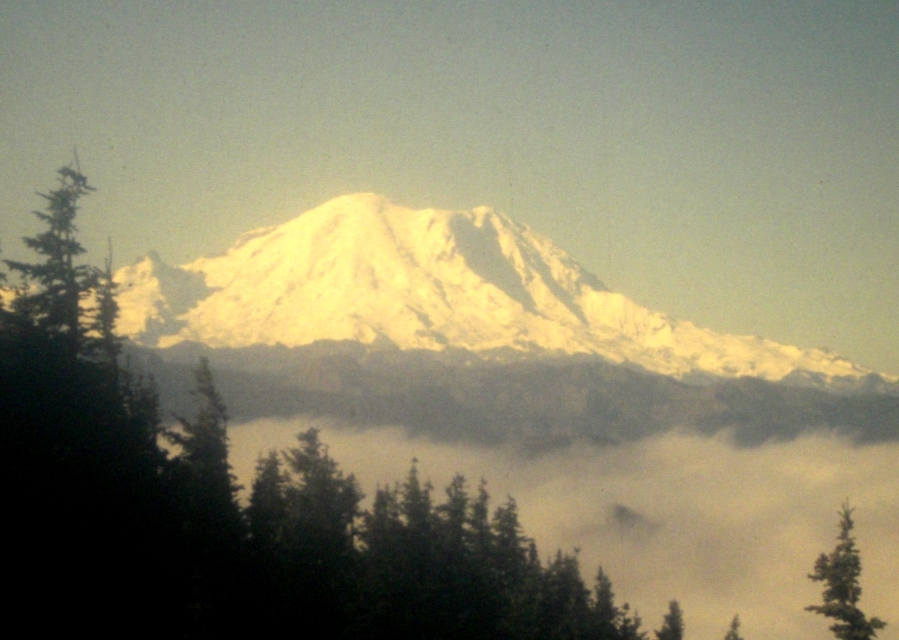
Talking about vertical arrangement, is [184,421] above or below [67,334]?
below

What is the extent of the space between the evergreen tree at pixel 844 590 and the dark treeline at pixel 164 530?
169 millimetres

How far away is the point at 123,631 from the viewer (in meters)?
24.9

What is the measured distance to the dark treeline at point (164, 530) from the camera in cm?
2569

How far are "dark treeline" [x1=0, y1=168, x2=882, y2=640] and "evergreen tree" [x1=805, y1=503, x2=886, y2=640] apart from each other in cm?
17

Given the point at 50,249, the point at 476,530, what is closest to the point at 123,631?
the point at 50,249

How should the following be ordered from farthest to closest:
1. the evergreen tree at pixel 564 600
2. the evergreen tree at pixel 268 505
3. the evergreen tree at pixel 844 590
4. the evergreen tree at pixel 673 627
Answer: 1. the evergreen tree at pixel 673 627
2. the evergreen tree at pixel 564 600
3. the evergreen tree at pixel 268 505
4. the evergreen tree at pixel 844 590

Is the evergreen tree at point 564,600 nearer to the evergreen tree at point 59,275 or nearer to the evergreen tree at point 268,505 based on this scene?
the evergreen tree at point 268,505

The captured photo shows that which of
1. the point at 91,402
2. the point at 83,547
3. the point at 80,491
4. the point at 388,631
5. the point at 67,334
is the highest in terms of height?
the point at 67,334

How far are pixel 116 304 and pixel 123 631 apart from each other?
20.1 metres

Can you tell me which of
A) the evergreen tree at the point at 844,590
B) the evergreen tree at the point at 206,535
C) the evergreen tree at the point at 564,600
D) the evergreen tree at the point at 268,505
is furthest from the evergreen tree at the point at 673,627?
the evergreen tree at the point at 206,535

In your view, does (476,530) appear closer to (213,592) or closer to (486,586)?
(486,586)

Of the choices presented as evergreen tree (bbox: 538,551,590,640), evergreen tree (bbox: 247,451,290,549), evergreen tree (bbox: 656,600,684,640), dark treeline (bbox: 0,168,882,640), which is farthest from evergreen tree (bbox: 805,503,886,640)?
evergreen tree (bbox: 656,600,684,640)

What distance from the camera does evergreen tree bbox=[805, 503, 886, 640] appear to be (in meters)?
32.3

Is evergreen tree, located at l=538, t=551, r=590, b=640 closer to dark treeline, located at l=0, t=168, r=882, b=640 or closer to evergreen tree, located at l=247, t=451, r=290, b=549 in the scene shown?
dark treeline, located at l=0, t=168, r=882, b=640
